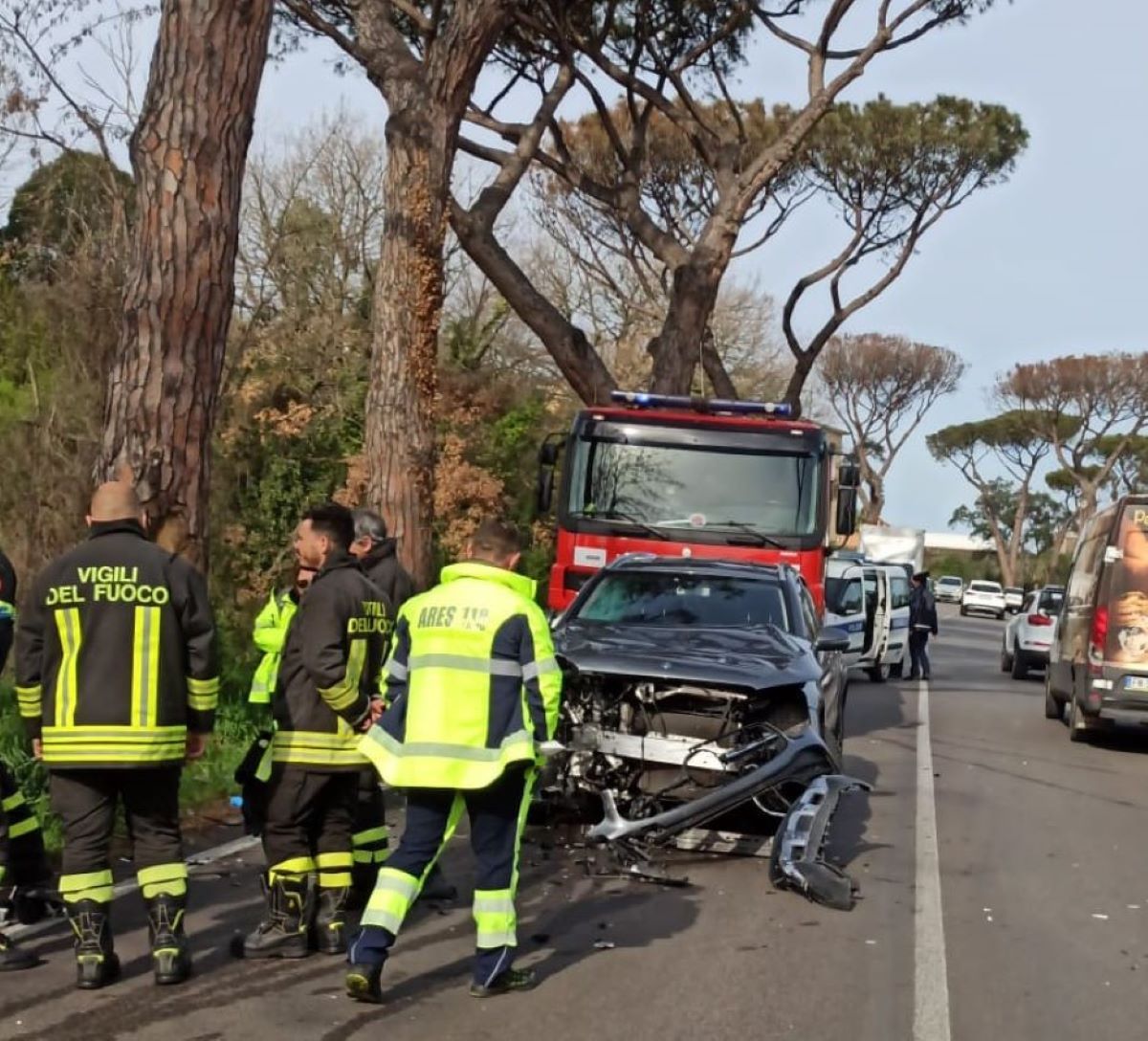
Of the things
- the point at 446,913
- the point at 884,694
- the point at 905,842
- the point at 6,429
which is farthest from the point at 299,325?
the point at 446,913

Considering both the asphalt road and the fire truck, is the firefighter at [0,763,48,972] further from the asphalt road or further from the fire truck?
the fire truck

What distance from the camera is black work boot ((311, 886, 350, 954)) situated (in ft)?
22.1

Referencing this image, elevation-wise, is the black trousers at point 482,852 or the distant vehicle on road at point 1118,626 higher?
the distant vehicle on road at point 1118,626

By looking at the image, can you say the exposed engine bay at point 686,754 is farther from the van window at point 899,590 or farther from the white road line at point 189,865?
the van window at point 899,590

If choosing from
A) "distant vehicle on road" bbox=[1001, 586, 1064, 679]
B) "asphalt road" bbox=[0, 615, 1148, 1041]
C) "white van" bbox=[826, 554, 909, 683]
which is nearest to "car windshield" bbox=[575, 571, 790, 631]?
"asphalt road" bbox=[0, 615, 1148, 1041]

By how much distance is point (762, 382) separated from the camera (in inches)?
1944

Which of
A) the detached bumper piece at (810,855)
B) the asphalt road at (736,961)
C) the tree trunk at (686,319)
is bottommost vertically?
the asphalt road at (736,961)

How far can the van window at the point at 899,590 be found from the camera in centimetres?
2680

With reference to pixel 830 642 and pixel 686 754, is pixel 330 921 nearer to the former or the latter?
pixel 686 754

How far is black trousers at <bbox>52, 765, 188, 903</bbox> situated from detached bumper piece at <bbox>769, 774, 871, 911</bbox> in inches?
120

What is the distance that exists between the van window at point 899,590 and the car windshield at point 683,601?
15153mm

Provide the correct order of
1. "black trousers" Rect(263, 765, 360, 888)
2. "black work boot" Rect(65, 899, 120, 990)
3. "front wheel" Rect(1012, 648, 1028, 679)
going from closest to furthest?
"black work boot" Rect(65, 899, 120, 990) < "black trousers" Rect(263, 765, 360, 888) < "front wheel" Rect(1012, 648, 1028, 679)

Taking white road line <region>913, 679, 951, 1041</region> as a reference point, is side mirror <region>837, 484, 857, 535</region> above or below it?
above

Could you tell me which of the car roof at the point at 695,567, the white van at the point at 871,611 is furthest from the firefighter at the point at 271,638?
the white van at the point at 871,611
